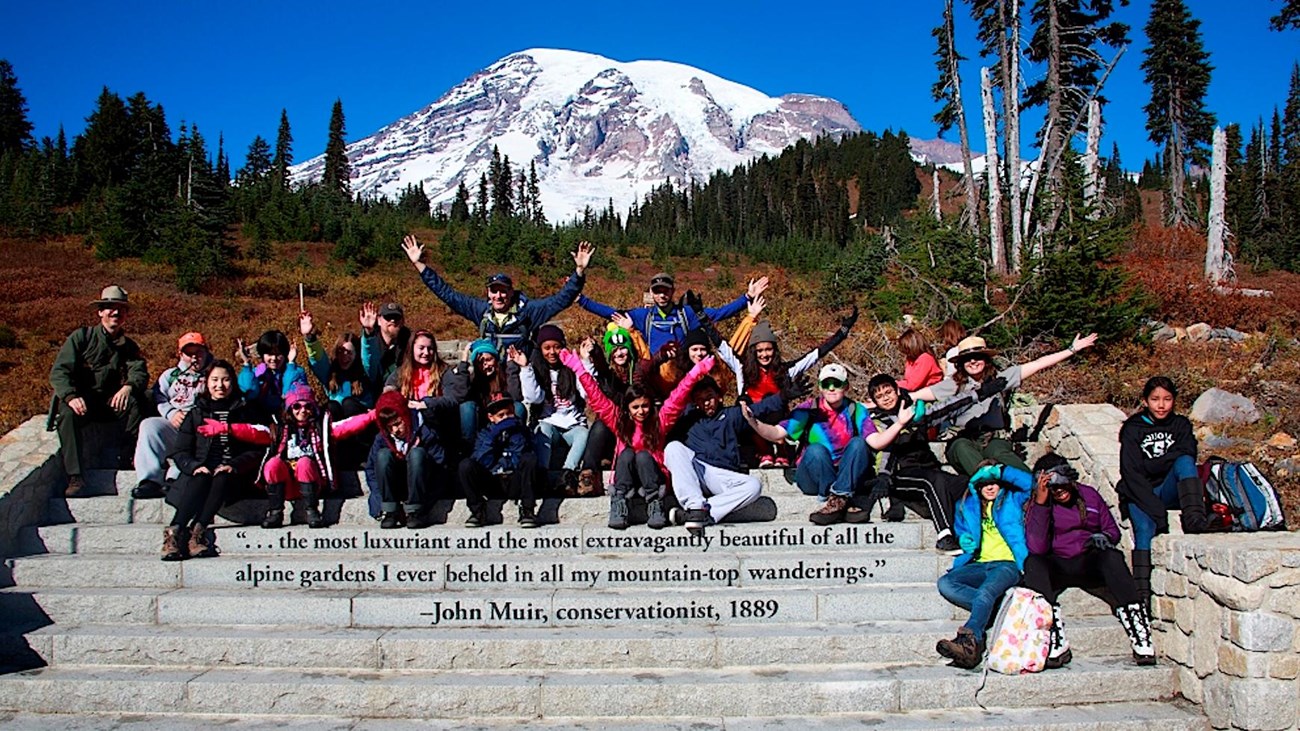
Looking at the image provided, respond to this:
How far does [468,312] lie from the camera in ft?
25.3

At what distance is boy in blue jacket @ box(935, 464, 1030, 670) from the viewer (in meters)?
4.99

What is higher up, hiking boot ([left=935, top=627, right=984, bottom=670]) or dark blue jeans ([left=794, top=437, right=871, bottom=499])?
dark blue jeans ([left=794, top=437, right=871, bottom=499])

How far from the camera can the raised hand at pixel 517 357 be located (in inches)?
272

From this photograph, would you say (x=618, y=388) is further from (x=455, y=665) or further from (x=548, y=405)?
(x=455, y=665)

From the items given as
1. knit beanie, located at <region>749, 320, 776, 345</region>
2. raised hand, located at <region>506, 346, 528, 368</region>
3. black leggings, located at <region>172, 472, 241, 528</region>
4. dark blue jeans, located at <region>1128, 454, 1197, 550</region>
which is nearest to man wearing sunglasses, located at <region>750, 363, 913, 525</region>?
knit beanie, located at <region>749, 320, 776, 345</region>

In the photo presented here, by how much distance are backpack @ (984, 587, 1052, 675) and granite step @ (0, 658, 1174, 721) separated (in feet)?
0.25

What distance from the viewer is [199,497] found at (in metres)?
5.75

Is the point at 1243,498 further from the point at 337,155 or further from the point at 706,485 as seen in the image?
the point at 337,155

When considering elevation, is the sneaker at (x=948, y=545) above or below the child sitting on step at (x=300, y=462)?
below

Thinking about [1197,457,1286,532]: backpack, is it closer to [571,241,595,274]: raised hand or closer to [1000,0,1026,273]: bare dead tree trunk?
[571,241,595,274]: raised hand

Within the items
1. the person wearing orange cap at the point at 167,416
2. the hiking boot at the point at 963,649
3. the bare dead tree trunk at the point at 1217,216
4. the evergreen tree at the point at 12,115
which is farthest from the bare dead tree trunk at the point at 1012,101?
the evergreen tree at the point at 12,115

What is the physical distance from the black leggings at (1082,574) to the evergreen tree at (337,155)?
7179cm

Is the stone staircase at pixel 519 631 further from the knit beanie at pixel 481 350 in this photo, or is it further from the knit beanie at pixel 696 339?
the knit beanie at pixel 696 339

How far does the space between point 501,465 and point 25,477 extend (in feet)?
11.4
